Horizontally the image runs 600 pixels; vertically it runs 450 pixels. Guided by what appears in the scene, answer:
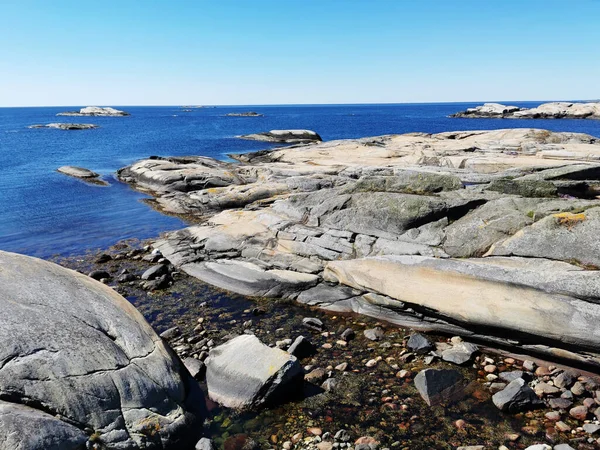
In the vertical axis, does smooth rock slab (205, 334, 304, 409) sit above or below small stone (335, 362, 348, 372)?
above

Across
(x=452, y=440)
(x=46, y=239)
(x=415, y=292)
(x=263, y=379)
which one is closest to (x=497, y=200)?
(x=415, y=292)

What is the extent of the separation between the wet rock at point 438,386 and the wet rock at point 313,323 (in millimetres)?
3949

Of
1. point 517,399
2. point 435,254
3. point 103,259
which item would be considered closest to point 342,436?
point 517,399

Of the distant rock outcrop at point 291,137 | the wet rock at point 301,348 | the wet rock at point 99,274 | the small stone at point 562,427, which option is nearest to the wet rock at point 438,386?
the small stone at point 562,427

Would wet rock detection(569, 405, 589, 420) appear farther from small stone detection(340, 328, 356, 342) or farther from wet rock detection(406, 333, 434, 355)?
small stone detection(340, 328, 356, 342)

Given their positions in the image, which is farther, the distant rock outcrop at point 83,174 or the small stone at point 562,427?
the distant rock outcrop at point 83,174

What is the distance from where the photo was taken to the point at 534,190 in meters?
15.9

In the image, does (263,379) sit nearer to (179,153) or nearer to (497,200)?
(497,200)

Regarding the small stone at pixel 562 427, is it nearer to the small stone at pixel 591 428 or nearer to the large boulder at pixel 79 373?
the small stone at pixel 591 428

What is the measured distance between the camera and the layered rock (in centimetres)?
1177

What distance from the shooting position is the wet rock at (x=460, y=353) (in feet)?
39.5

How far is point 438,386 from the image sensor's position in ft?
35.2

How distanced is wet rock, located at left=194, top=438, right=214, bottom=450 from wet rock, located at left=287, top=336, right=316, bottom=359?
399 centimetres

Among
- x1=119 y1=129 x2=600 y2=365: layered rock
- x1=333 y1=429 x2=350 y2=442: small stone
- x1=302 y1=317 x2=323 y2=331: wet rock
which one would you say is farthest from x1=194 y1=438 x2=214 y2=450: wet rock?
x1=119 y1=129 x2=600 y2=365: layered rock
